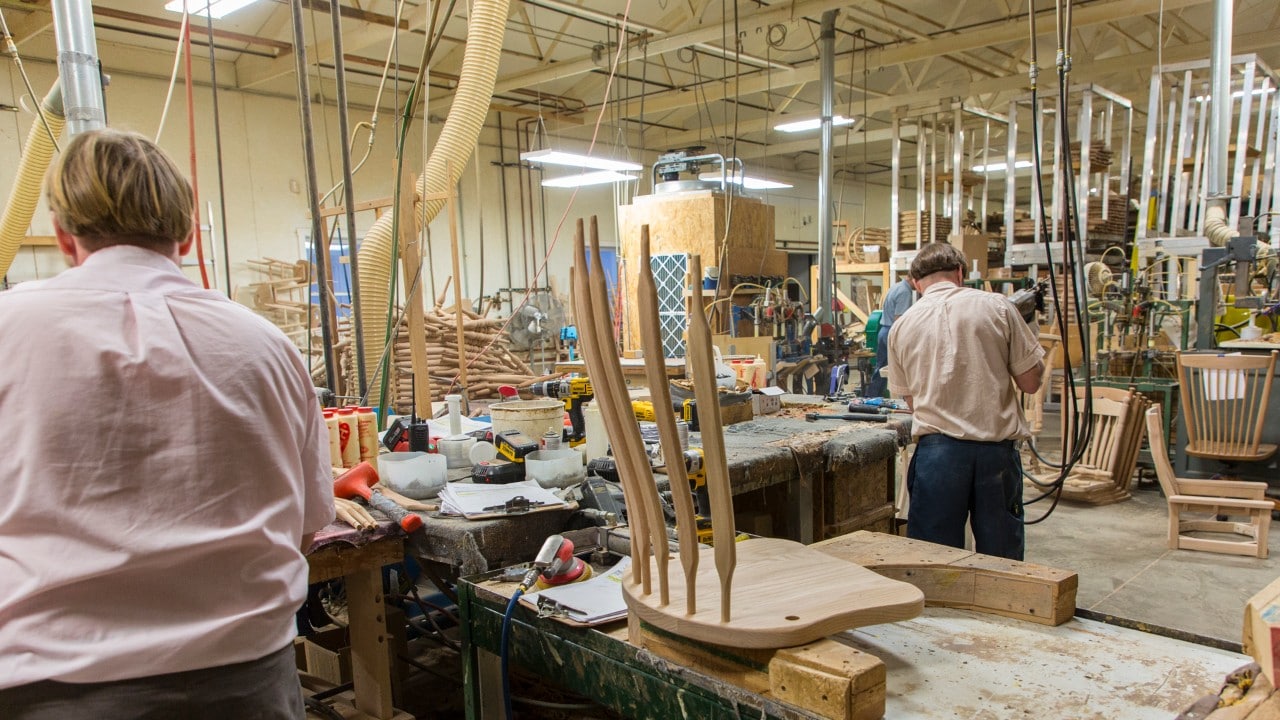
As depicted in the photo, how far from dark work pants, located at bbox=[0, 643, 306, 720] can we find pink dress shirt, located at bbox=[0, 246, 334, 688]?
0.02m

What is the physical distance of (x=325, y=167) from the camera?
9617 millimetres

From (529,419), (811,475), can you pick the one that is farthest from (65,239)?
(811,475)

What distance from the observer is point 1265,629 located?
107cm

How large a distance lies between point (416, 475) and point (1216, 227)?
624cm

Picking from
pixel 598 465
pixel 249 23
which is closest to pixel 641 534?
pixel 598 465

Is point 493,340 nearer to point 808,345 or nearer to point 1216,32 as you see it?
point 808,345

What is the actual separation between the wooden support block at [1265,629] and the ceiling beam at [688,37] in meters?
6.72

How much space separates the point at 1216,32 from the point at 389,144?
8.62m

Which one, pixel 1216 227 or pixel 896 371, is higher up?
pixel 1216 227

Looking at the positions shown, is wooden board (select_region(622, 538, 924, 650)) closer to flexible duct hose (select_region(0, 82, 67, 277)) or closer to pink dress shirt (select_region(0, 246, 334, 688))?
pink dress shirt (select_region(0, 246, 334, 688))

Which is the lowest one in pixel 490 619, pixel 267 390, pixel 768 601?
pixel 490 619

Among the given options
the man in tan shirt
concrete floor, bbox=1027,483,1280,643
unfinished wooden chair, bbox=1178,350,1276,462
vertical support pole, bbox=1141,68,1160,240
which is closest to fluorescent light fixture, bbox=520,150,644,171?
the man in tan shirt

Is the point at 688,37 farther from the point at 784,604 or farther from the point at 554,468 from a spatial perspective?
the point at 784,604

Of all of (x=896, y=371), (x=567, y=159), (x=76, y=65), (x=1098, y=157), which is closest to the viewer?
(x=76, y=65)
